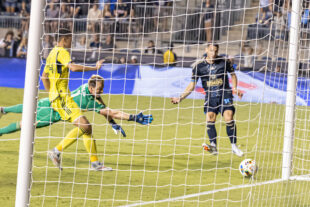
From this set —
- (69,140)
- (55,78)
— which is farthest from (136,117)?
(55,78)

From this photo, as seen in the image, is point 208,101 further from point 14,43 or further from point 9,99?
point 14,43

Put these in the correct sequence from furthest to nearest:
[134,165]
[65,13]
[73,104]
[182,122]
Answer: [65,13] < [182,122] < [134,165] < [73,104]

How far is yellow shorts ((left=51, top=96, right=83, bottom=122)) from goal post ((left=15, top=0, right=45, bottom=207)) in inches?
116

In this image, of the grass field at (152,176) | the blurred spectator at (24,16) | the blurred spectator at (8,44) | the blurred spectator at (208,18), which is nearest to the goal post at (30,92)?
the grass field at (152,176)

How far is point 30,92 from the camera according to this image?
4.29 m

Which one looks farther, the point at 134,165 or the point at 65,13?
the point at 65,13

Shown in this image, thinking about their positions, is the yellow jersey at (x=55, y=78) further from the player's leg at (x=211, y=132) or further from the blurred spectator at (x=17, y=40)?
the blurred spectator at (x=17, y=40)

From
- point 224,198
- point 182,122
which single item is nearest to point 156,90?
point 182,122

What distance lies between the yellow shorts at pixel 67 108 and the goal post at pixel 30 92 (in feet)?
9.69

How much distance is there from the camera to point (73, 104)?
746 centimetres

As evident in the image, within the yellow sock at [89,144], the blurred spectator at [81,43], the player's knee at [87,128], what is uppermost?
the blurred spectator at [81,43]

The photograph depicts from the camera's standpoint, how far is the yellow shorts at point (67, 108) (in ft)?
23.9

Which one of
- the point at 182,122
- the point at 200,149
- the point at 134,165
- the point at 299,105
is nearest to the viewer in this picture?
the point at 134,165

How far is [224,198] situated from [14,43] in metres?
12.1
